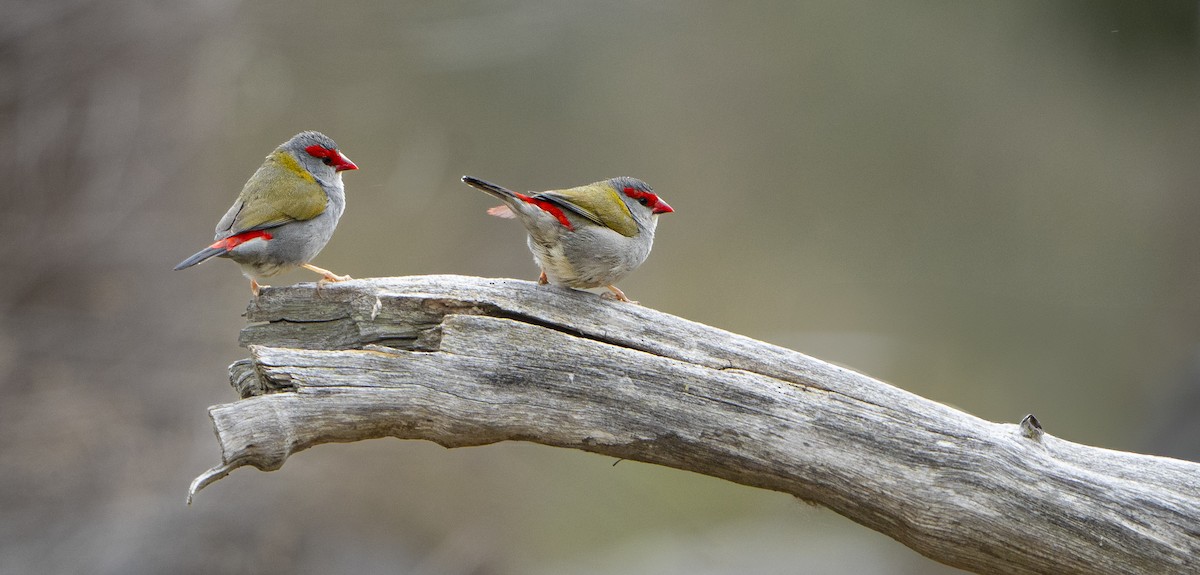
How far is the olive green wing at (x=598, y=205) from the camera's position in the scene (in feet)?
12.9

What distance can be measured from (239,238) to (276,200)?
10.4 inches

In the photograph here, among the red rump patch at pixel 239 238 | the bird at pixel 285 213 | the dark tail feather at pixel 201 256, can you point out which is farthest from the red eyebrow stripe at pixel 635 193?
the dark tail feather at pixel 201 256

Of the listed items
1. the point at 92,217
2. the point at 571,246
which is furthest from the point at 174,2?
the point at 571,246

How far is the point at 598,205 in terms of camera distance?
406 cm

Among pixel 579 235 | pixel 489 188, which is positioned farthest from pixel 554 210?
pixel 489 188

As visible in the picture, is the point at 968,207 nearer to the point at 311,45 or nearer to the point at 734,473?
the point at 311,45

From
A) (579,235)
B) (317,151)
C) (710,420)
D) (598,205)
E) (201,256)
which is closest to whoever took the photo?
(710,420)

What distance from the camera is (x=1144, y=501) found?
11.3 ft

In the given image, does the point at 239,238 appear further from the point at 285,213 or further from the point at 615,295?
the point at 615,295

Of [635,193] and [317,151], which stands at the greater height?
[635,193]

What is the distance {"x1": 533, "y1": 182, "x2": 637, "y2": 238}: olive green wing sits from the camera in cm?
393

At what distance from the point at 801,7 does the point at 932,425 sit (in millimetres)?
9342

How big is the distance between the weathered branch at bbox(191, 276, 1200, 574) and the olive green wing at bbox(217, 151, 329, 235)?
0.48 m

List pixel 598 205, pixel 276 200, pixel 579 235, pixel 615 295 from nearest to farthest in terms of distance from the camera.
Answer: pixel 579 235, pixel 598 205, pixel 276 200, pixel 615 295
